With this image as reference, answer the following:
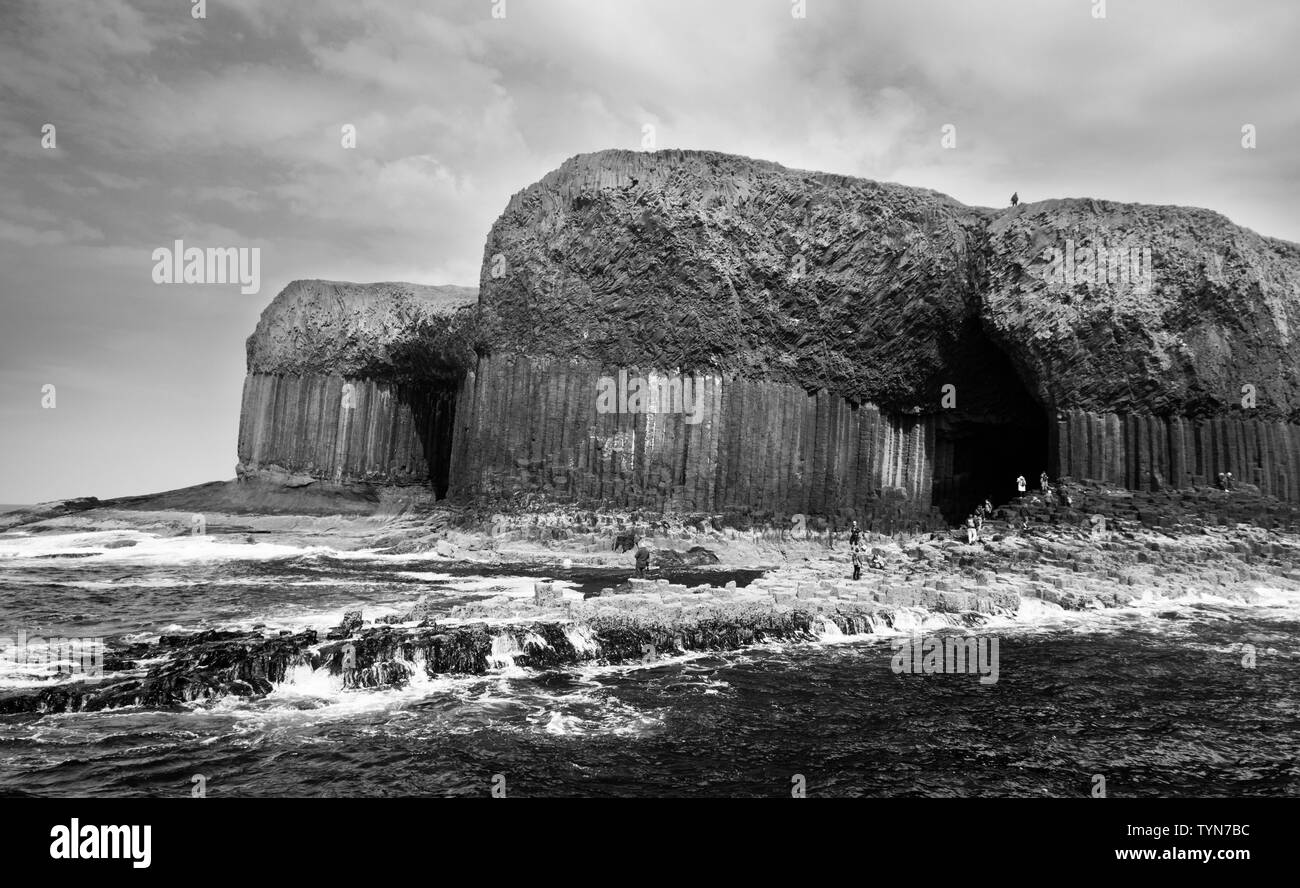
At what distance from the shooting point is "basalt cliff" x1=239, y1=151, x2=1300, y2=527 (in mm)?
33625

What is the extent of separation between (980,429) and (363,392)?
107 ft

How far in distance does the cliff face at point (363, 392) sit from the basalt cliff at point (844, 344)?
857cm

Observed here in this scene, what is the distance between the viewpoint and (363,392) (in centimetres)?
4778

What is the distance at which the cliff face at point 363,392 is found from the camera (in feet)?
153

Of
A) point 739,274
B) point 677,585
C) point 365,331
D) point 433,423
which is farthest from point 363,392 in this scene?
point 677,585

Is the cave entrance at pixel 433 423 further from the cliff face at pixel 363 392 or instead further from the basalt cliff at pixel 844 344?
the basalt cliff at pixel 844 344

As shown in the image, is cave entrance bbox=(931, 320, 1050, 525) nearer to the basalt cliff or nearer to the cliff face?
the basalt cliff

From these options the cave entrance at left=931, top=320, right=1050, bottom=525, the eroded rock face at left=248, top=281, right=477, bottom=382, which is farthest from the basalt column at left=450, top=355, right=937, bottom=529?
the eroded rock face at left=248, top=281, right=477, bottom=382

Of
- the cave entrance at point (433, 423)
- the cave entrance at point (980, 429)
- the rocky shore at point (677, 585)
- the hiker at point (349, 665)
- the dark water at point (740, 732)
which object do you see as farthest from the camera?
the cave entrance at point (433, 423)

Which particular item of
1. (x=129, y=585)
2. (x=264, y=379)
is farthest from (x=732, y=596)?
(x=264, y=379)

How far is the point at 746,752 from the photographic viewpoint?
9.84 meters

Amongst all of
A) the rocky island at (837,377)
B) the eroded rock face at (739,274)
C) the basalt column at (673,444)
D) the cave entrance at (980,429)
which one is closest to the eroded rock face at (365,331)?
the rocky island at (837,377)

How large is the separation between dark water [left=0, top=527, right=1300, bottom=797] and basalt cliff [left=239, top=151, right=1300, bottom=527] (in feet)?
63.4

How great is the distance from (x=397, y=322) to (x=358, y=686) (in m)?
37.2
